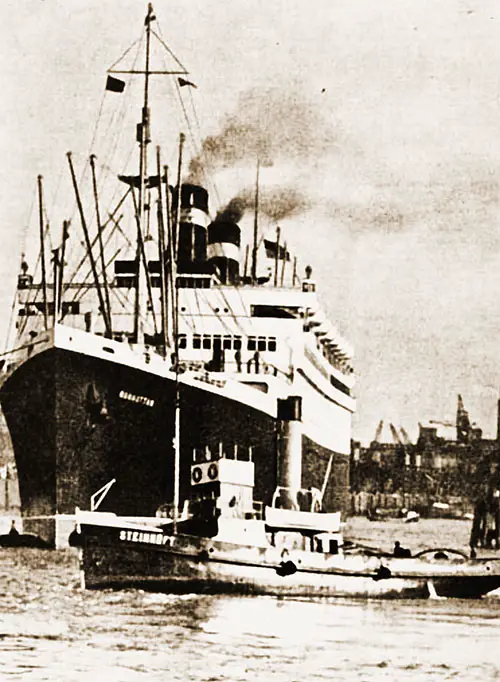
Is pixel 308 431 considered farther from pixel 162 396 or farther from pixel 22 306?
pixel 22 306

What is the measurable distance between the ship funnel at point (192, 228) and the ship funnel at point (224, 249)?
0.47 feet

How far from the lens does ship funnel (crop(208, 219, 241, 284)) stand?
12794 mm

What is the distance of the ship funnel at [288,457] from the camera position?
40.3 ft

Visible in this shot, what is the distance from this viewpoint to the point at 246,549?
39.6 feet

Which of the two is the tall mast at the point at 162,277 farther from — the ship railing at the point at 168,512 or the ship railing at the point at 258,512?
the ship railing at the point at 258,512

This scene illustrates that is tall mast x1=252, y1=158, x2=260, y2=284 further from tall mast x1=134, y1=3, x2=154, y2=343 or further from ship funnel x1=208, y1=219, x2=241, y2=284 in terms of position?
tall mast x1=134, y1=3, x2=154, y2=343

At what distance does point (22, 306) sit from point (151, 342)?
69.9 inches

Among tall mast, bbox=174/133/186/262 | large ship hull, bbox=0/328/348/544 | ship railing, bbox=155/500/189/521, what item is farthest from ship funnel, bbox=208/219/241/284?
ship railing, bbox=155/500/189/521

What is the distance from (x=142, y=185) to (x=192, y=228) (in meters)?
1.58

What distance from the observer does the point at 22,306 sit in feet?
42.1

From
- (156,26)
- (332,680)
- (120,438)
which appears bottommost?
(332,680)

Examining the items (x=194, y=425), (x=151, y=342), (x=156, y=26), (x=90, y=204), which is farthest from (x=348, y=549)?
(x=156, y=26)

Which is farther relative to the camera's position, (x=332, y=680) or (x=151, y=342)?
(x=151, y=342)

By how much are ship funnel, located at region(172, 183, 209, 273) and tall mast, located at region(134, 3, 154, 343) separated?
1.60 ft
